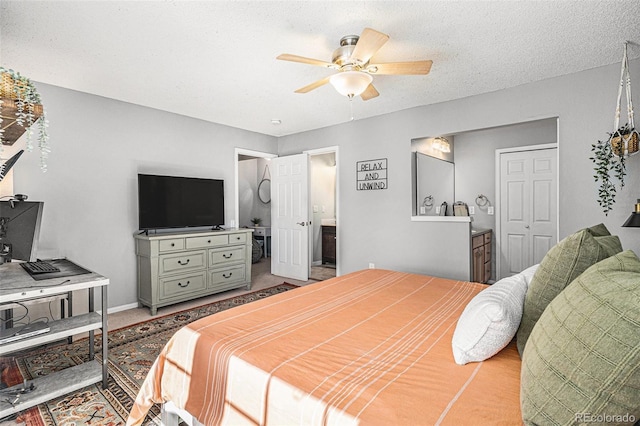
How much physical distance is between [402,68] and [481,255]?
316cm

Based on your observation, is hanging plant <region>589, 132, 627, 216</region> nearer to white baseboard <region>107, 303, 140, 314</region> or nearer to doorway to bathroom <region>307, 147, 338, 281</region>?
doorway to bathroom <region>307, 147, 338, 281</region>

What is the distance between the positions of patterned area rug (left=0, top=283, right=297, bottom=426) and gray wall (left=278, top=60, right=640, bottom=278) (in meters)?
2.62

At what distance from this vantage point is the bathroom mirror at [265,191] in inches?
309

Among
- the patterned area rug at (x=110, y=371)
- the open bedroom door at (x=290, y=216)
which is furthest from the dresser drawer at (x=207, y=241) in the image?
the open bedroom door at (x=290, y=216)

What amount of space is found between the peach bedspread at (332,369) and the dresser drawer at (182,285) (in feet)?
7.39

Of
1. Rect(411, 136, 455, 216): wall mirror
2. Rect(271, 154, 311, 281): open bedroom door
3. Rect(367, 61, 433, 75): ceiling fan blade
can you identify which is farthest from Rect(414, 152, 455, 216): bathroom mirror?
Rect(367, 61, 433, 75): ceiling fan blade

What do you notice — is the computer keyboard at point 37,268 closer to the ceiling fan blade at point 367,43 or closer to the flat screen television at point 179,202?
→ the flat screen television at point 179,202

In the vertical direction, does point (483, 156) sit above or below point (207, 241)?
above

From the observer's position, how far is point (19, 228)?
2.34 meters

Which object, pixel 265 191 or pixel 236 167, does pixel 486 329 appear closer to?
pixel 236 167

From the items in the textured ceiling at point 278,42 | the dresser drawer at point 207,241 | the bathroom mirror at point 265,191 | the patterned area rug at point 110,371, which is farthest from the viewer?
the bathroom mirror at point 265,191

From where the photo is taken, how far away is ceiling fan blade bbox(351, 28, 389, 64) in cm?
194

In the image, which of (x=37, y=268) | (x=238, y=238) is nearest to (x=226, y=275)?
(x=238, y=238)

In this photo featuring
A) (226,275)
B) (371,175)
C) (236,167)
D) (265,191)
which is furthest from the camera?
(265,191)
